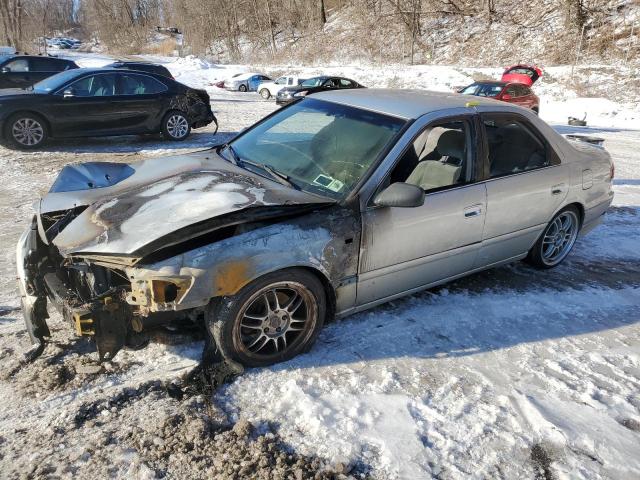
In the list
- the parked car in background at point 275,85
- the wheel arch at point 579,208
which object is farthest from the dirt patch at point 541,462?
the parked car in background at point 275,85

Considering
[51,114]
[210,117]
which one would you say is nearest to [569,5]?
[210,117]

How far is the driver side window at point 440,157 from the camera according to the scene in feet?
11.7

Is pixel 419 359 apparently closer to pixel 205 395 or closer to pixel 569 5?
pixel 205 395

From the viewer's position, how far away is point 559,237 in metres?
4.79

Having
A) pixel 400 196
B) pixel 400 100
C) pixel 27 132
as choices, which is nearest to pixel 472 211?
pixel 400 196

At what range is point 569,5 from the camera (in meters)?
29.1

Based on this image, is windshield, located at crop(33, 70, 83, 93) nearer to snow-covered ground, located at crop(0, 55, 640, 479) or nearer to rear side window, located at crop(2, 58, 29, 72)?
rear side window, located at crop(2, 58, 29, 72)

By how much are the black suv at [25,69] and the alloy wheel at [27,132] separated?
553 centimetres

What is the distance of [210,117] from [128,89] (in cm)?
174

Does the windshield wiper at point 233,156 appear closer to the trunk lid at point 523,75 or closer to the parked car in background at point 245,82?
the trunk lid at point 523,75

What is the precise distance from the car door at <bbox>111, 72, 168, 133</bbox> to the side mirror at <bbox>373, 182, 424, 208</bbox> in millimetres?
7913

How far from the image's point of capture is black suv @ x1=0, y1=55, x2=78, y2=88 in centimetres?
1359

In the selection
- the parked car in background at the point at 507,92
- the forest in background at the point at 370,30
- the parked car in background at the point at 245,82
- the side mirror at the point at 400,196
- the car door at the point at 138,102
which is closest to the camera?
the side mirror at the point at 400,196

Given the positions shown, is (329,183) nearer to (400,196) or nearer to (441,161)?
(400,196)
